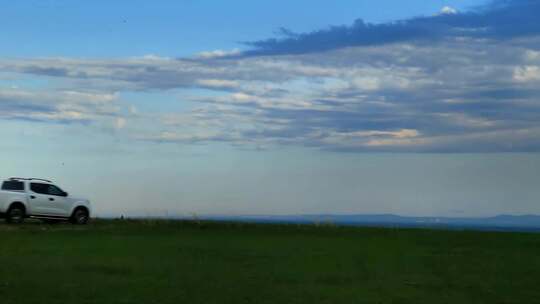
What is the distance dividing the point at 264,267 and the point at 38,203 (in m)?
17.3

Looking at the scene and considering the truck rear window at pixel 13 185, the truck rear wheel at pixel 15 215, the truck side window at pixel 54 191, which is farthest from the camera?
the truck side window at pixel 54 191

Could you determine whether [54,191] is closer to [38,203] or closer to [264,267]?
[38,203]

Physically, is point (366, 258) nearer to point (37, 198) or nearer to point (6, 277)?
point (6, 277)

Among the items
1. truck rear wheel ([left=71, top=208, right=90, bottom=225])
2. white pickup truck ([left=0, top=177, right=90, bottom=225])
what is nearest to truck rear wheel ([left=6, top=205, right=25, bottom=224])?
white pickup truck ([left=0, top=177, right=90, bottom=225])

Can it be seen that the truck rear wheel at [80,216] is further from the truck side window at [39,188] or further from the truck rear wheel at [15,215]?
the truck rear wheel at [15,215]

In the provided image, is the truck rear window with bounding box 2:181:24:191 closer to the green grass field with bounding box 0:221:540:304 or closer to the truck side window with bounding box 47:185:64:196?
the truck side window with bounding box 47:185:64:196

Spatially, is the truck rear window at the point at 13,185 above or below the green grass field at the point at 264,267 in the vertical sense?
above

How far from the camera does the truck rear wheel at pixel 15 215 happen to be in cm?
3133

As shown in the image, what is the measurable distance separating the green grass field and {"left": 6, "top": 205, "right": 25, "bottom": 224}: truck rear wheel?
2.43m

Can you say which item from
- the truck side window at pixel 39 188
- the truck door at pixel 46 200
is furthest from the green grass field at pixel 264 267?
the truck side window at pixel 39 188

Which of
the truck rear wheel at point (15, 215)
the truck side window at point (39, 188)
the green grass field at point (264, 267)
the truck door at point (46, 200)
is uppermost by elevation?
the truck side window at point (39, 188)

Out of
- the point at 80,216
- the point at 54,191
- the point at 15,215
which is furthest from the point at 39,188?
the point at 80,216

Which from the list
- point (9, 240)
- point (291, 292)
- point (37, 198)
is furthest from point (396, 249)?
point (37, 198)

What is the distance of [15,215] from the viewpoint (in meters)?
31.4
